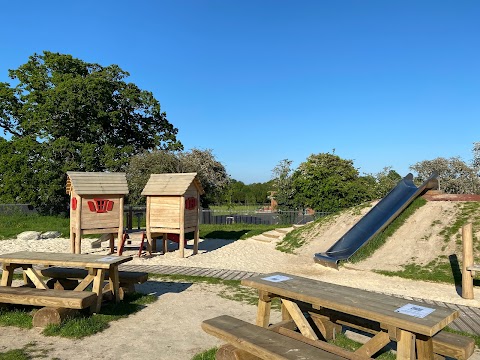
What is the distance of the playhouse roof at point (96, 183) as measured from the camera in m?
11.8

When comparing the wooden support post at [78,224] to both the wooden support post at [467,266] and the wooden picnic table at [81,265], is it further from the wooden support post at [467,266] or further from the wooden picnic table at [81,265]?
the wooden support post at [467,266]

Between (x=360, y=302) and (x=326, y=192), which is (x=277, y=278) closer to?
(x=360, y=302)

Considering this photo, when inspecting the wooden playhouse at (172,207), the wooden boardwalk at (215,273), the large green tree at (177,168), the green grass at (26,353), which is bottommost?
the wooden boardwalk at (215,273)

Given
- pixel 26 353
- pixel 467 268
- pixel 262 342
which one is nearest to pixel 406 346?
pixel 262 342

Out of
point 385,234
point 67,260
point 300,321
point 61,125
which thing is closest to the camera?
point 300,321

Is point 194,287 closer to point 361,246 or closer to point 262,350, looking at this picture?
point 262,350

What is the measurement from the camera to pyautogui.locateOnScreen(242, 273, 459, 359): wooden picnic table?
3223mm

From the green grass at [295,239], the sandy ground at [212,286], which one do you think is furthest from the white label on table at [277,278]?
the green grass at [295,239]

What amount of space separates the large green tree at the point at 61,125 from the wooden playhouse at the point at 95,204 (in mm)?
13250

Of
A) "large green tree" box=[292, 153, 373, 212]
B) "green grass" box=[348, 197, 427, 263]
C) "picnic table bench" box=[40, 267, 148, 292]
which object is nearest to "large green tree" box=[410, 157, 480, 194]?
"large green tree" box=[292, 153, 373, 212]

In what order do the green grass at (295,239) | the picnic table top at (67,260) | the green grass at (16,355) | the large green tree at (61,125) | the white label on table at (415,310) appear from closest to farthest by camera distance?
1. the white label on table at (415,310)
2. the green grass at (16,355)
3. the picnic table top at (67,260)
4. the green grass at (295,239)
5. the large green tree at (61,125)

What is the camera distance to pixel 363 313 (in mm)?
3463

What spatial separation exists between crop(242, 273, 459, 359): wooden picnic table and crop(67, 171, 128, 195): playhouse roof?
331 inches

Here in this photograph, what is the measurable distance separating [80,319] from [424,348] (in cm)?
442
